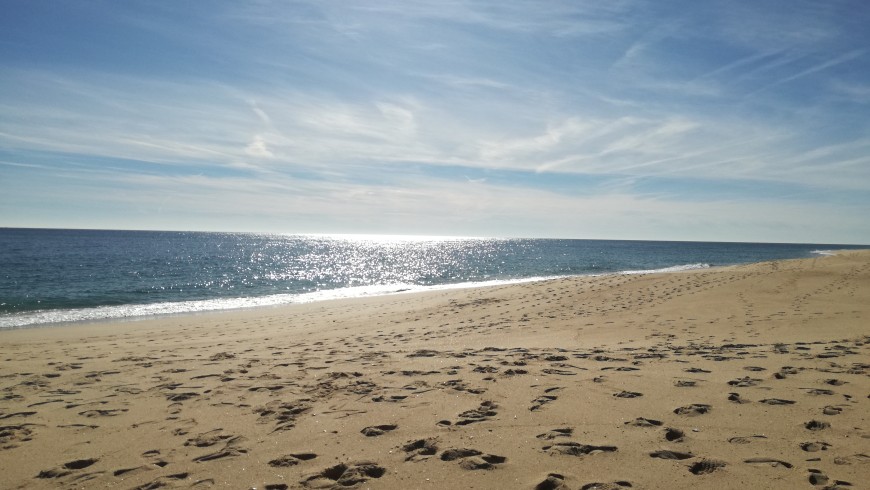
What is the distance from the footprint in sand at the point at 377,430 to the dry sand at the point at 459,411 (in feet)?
0.07

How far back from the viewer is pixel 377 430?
192 inches

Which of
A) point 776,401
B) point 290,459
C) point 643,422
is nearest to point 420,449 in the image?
point 290,459

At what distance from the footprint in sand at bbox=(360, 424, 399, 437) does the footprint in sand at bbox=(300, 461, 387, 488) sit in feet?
2.01

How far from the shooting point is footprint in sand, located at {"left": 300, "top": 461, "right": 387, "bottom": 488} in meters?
3.83

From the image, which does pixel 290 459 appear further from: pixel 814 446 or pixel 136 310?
pixel 136 310

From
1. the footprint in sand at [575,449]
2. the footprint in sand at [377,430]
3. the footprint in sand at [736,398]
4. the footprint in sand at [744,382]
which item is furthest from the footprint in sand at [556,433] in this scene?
the footprint in sand at [744,382]

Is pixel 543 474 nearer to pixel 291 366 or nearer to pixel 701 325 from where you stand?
pixel 291 366

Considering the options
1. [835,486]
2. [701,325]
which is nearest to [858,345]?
[701,325]

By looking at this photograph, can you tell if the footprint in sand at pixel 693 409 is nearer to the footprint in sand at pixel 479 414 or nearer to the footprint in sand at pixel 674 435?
the footprint in sand at pixel 674 435

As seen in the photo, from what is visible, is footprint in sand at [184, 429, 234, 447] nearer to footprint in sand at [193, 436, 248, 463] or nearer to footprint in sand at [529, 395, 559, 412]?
footprint in sand at [193, 436, 248, 463]

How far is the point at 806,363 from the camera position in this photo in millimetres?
6746

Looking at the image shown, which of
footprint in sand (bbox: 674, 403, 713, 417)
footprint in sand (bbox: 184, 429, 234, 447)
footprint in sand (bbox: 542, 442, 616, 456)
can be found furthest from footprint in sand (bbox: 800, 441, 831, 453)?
footprint in sand (bbox: 184, 429, 234, 447)

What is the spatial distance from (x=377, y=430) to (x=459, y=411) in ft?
3.28

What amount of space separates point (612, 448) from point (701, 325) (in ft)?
29.7
